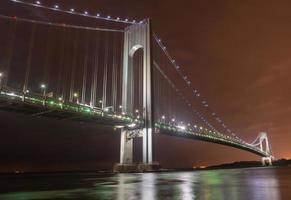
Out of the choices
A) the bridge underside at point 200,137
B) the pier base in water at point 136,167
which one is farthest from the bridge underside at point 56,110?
the bridge underside at point 200,137

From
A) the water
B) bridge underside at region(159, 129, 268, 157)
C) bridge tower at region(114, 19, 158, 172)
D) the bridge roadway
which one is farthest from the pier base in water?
the water

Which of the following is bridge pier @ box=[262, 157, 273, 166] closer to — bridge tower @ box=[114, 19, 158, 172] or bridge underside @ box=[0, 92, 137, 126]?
bridge tower @ box=[114, 19, 158, 172]

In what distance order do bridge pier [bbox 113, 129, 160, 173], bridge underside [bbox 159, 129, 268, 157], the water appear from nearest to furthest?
the water → bridge pier [bbox 113, 129, 160, 173] → bridge underside [bbox 159, 129, 268, 157]

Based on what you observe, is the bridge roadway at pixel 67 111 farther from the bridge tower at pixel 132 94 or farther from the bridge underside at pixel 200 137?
the bridge tower at pixel 132 94

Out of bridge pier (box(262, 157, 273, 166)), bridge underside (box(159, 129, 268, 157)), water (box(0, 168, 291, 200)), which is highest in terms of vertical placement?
bridge underside (box(159, 129, 268, 157))

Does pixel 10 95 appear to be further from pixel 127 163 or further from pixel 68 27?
pixel 127 163

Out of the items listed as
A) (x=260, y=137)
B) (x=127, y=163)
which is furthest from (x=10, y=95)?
(x=260, y=137)

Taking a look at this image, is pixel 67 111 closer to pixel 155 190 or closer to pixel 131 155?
pixel 131 155

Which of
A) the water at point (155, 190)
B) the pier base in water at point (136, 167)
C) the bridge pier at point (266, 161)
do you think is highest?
the bridge pier at point (266, 161)

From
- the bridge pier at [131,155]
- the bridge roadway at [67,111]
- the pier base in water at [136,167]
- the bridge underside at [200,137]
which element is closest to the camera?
the bridge roadway at [67,111]
